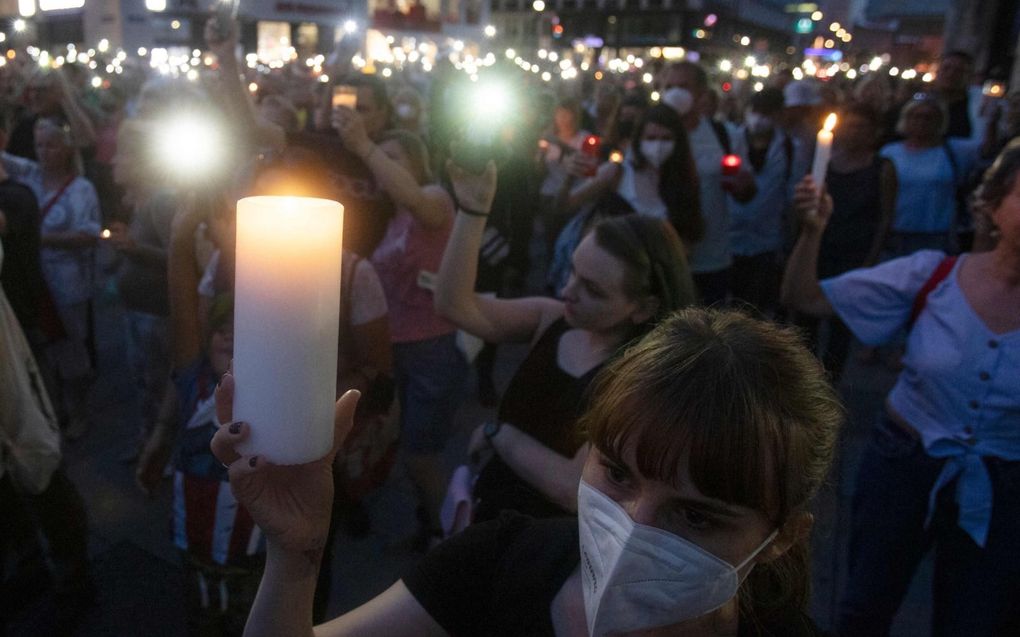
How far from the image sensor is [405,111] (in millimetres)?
6961

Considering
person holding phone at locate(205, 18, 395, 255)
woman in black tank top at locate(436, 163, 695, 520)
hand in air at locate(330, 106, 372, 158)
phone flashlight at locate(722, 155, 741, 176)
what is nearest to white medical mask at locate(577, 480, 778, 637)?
woman in black tank top at locate(436, 163, 695, 520)

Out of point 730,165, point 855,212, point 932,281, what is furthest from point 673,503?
point 855,212

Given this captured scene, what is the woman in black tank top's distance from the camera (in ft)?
7.01

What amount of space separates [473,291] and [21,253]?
234cm

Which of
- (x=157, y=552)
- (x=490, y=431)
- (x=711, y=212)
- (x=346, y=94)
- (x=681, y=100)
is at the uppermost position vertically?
(x=681, y=100)

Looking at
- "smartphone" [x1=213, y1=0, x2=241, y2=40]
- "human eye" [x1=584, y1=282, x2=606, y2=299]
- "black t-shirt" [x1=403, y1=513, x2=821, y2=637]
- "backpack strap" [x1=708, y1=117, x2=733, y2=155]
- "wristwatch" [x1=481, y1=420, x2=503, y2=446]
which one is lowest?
"wristwatch" [x1=481, y1=420, x2=503, y2=446]

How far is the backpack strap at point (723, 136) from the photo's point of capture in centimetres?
531

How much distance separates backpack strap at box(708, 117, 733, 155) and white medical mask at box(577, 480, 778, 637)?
14.7 feet

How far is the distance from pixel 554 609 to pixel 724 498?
→ 396 mm

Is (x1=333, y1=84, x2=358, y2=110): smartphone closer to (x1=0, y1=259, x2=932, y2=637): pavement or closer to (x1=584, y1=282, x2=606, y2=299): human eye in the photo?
→ (x1=0, y1=259, x2=932, y2=637): pavement

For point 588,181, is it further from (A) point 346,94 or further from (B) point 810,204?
(B) point 810,204

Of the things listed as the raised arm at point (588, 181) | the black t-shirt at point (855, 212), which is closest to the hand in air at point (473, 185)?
the raised arm at point (588, 181)

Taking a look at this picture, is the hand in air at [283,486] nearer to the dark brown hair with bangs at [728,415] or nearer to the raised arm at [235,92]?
the dark brown hair with bangs at [728,415]

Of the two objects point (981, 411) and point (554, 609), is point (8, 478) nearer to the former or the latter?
point (554, 609)
